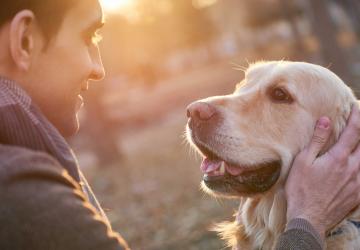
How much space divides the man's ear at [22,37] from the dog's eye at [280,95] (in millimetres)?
1768

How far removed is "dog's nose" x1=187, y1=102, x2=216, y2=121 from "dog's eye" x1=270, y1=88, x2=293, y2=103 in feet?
1.53

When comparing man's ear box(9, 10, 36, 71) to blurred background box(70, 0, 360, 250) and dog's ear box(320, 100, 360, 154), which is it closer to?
blurred background box(70, 0, 360, 250)

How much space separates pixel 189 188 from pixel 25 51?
6.58 metres

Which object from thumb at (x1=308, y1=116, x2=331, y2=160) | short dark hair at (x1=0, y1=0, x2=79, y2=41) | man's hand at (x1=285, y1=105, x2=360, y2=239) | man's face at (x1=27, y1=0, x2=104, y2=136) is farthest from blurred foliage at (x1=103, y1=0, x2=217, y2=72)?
short dark hair at (x1=0, y1=0, x2=79, y2=41)

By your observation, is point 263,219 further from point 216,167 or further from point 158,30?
point 158,30

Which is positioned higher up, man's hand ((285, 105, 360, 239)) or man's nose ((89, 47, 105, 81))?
man's nose ((89, 47, 105, 81))

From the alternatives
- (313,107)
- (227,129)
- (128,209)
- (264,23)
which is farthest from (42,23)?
(264,23)

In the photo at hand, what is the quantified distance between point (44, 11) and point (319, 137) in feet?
5.54

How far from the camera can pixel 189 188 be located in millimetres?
8188

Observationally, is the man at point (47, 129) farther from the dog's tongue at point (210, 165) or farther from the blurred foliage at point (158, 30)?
the blurred foliage at point (158, 30)

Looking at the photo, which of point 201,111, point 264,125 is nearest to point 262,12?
point 264,125

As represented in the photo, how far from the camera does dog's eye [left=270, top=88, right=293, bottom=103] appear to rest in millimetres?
3098

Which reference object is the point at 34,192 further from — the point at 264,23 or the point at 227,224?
the point at 264,23

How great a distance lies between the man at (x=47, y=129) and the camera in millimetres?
1457
